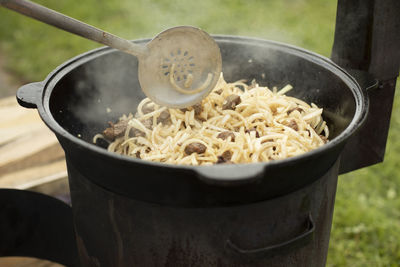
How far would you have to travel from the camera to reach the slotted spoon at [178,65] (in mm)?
2869

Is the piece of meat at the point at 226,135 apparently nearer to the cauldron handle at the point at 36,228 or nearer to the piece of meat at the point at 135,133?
the piece of meat at the point at 135,133

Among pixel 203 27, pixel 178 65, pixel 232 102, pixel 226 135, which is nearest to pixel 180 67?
pixel 178 65

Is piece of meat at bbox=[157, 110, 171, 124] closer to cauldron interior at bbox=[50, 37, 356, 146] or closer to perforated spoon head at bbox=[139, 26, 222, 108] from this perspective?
perforated spoon head at bbox=[139, 26, 222, 108]

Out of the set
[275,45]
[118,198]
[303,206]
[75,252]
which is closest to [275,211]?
[303,206]

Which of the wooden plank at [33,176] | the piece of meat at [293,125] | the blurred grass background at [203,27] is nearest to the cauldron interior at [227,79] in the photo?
the piece of meat at [293,125]

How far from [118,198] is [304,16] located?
7.70 meters

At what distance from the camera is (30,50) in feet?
27.5

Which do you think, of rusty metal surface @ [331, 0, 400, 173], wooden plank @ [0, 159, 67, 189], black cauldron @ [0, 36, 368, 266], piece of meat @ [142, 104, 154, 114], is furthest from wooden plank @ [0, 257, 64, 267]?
rusty metal surface @ [331, 0, 400, 173]

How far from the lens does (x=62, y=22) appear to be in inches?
92.7

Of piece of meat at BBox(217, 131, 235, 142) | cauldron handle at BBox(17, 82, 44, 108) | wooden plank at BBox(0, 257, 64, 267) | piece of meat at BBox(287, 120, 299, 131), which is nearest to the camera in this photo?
cauldron handle at BBox(17, 82, 44, 108)

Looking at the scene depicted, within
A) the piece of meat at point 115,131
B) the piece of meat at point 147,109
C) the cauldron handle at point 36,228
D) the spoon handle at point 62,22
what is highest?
the spoon handle at point 62,22

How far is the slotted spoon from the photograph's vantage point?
2869 millimetres

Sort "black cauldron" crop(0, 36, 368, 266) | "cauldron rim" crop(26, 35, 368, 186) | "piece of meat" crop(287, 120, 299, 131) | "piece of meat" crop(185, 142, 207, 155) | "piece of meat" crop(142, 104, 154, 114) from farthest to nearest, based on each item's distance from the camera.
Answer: "piece of meat" crop(142, 104, 154, 114) < "piece of meat" crop(287, 120, 299, 131) < "piece of meat" crop(185, 142, 207, 155) < "black cauldron" crop(0, 36, 368, 266) < "cauldron rim" crop(26, 35, 368, 186)

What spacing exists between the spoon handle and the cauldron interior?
0.51 m
